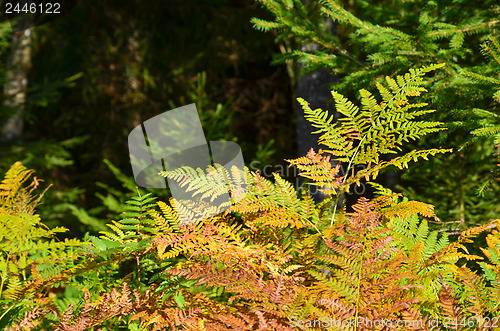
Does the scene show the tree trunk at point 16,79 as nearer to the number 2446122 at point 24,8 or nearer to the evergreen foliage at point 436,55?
the number 2446122 at point 24,8

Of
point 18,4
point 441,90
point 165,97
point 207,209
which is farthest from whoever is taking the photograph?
point 165,97

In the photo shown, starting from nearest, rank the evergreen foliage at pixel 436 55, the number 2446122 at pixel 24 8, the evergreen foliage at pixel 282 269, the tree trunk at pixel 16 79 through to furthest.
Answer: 1. the evergreen foliage at pixel 282 269
2. the evergreen foliage at pixel 436 55
3. the number 2446122 at pixel 24 8
4. the tree trunk at pixel 16 79

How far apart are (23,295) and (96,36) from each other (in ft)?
17.8

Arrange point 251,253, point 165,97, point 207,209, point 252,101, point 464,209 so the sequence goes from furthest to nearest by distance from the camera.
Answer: point 252,101 < point 165,97 < point 464,209 < point 207,209 < point 251,253

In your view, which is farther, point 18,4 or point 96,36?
point 96,36

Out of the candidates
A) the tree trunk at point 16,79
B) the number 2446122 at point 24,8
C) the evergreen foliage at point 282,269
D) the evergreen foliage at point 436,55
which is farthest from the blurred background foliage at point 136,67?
the evergreen foliage at point 282,269

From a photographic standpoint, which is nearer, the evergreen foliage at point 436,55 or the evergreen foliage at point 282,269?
the evergreen foliage at point 282,269

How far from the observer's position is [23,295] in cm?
105

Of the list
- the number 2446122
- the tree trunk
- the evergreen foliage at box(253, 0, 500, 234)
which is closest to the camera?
the evergreen foliage at box(253, 0, 500, 234)

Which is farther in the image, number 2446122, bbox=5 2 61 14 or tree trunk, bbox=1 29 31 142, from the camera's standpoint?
tree trunk, bbox=1 29 31 142

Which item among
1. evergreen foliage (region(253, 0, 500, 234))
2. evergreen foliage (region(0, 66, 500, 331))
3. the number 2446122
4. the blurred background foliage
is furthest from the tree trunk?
evergreen foliage (region(0, 66, 500, 331))

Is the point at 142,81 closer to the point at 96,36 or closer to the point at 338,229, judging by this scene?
the point at 96,36

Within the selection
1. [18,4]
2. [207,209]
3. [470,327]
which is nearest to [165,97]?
[18,4]

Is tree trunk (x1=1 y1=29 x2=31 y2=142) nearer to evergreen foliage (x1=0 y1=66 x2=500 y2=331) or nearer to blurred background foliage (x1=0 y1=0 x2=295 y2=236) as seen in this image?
blurred background foliage (x1=0 y1=0 x2=295 y2=236)
